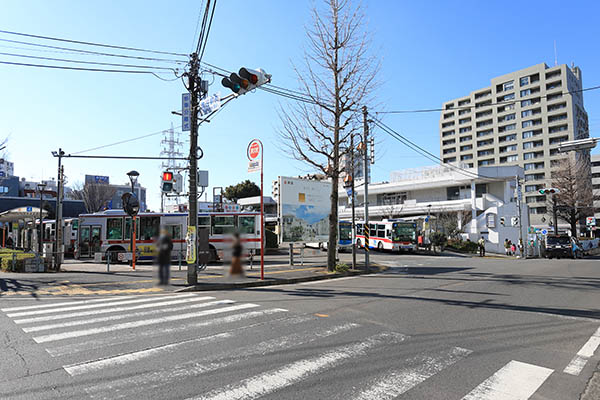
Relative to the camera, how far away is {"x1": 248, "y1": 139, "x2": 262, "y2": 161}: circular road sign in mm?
2907

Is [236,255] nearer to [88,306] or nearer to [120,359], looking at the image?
[120,359]

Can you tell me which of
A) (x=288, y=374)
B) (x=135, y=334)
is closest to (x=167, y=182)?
(x=288, y=374)

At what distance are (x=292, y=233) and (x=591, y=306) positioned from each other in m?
13.4

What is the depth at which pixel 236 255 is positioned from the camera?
2.78 feet

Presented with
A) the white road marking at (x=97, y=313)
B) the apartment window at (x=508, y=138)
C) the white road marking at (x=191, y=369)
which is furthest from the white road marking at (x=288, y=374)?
the apartment window at (x=508, y=138)

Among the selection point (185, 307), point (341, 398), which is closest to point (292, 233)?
point (185, 307)

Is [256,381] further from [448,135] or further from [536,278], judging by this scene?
[448,135]

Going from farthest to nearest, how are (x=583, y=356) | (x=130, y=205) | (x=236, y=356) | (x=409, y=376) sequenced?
1. (x=583, y=356)
2. (x=236, y=356)
3. (x=409, y=376)
4. (x=130, y=205)

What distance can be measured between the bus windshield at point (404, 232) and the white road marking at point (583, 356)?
33166mm

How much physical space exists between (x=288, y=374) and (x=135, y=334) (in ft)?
12.5

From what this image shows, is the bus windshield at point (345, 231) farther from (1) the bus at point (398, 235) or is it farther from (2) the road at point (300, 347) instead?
(2) the road at point (300, 347)

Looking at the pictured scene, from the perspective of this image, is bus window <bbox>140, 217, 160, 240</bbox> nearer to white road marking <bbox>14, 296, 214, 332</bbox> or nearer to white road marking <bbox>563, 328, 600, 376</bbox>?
white road marking <bbox>563, 328, 600, 376</bbox>

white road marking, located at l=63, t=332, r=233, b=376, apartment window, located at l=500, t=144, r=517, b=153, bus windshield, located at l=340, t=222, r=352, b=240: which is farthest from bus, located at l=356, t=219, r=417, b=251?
apartment window, located at l=500, t=144, r=517, b=153

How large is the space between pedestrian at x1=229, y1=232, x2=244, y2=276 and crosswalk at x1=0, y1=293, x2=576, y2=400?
4.94 metres
